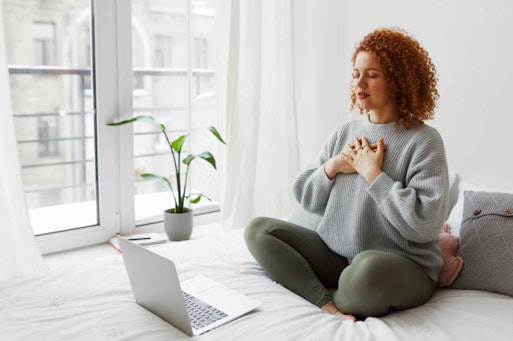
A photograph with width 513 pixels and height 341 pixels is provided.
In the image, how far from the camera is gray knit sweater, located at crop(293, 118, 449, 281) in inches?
64.2

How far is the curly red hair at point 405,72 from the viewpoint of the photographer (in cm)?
178

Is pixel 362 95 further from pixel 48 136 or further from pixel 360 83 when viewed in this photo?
pixel 48 136

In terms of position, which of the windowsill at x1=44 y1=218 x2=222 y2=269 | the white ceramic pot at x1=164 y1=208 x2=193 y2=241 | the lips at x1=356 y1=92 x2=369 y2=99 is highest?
the lips at x1=356 y1=92 x2=369 y2=99

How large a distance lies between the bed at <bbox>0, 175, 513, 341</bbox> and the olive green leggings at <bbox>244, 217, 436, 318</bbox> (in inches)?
1.8

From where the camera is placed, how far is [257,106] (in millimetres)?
2766

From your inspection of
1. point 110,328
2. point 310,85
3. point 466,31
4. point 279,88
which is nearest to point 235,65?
point 279,88

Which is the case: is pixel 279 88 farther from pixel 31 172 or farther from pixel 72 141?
pixel 31 172

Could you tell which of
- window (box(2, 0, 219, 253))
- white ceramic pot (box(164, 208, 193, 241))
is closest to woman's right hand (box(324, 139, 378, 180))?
white ceramic pot (box(164, 208, 193, 241))

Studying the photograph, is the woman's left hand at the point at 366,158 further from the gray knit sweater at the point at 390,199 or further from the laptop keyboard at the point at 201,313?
the laptop keyboard at the point at 201,313

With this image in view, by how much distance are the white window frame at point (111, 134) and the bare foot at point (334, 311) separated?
131 centimetres

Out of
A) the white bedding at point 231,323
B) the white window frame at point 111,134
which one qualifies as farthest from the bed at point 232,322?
the white window frame at point 111,134

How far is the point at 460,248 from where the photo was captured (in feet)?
6.10

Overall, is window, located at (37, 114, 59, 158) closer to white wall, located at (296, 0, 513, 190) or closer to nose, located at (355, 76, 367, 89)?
nose, located at (355, 76, 367, 89)

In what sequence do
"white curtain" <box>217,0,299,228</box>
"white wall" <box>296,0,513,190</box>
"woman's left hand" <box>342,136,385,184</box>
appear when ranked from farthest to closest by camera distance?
1. "white curtain" <box>217,0,299,228</box>
2. "white wall" <box>296,0,513,190</box>
3. "woman's left hand" <box>342,136,385,184</box>
